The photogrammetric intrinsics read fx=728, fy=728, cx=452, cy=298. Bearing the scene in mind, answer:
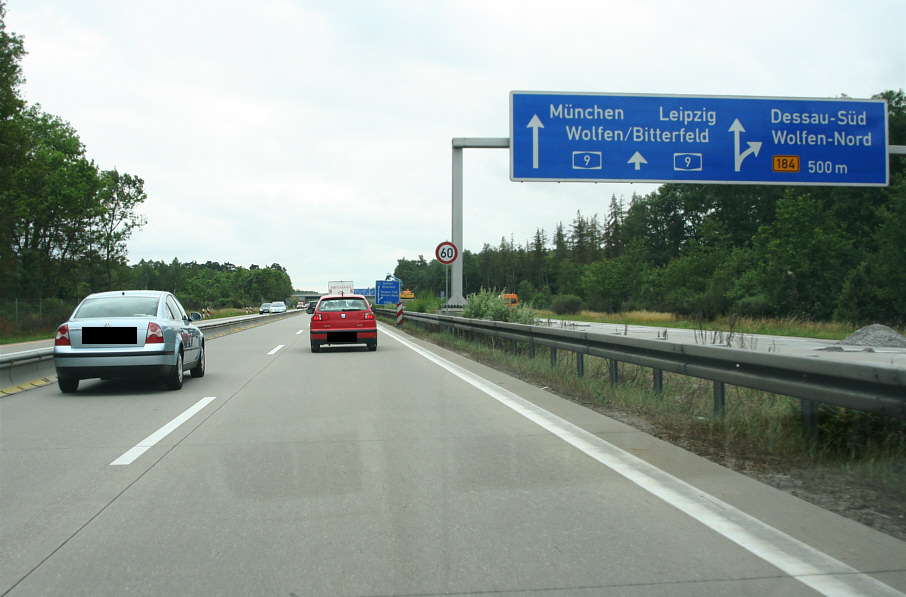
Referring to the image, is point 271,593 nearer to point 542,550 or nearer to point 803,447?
point 542,550

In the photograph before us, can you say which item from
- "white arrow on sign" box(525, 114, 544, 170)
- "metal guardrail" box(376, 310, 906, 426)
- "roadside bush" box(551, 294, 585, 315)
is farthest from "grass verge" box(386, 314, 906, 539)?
"roadside bush" box(551, 294, 585, 315)

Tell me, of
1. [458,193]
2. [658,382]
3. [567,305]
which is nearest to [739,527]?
[658,382]

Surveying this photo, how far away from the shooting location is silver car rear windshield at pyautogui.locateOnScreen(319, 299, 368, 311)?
1975cm

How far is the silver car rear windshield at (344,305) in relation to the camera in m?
19.8

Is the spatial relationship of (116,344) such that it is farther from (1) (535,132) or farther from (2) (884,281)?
(2) (884,281)

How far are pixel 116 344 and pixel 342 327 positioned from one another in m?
9.23

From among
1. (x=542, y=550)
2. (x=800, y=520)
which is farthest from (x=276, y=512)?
(x=800, y=520)

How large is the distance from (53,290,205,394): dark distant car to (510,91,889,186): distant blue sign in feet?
29.7

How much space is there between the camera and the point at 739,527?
426 cm

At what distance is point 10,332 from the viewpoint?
32500 millimetres

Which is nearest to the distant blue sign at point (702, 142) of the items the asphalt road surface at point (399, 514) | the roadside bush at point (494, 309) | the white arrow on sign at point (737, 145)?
the white arrow on sign at point (737, 145)

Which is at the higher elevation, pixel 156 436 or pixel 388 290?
pixel 388 290

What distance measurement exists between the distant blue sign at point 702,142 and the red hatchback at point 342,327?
19.0 feet

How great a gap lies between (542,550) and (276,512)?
1775 mm
